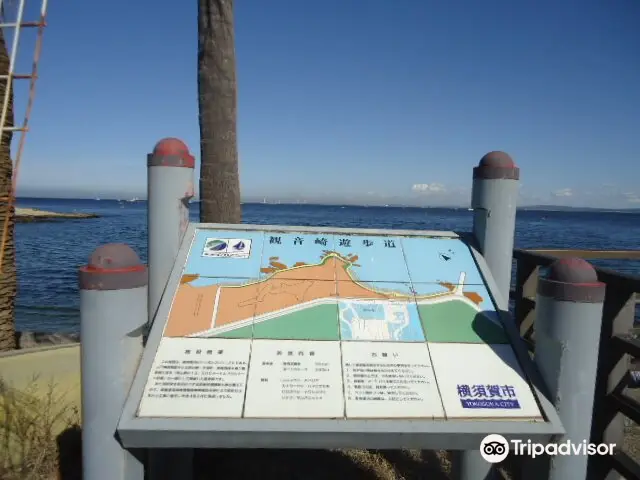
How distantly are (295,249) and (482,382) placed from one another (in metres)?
1.39

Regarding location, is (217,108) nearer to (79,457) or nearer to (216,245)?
(216,245)

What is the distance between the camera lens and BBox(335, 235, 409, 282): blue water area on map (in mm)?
2924

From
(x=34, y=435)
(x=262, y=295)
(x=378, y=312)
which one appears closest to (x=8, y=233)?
(x=34, y=435)

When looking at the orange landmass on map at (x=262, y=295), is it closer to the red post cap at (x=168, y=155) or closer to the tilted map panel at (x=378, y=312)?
the tilted map panel at (x=378, y=312)

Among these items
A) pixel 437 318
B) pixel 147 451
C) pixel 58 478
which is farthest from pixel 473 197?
pixel 58 478

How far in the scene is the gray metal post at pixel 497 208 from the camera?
306cm

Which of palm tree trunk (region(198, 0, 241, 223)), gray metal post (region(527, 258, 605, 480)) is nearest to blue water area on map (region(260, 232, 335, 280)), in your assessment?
gray metal post (region(527, 258, 605, 480))

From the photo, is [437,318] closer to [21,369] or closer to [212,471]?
[212,471]

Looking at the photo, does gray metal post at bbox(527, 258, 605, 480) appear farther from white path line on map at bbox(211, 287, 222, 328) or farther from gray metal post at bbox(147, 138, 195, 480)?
gray metal post at bbox(147, 138, 195, 480)

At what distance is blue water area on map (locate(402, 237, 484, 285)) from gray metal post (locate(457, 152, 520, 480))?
168 millimetres

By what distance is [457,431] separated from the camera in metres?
2.13

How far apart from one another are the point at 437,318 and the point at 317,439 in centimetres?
99

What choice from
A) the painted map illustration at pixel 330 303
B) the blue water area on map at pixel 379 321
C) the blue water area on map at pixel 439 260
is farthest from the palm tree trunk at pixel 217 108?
the blue water area on map at pixel 379 321

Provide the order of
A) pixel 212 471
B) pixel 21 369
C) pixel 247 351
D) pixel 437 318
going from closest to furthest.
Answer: pixel 247 351 → pixel 437 318 → pixel 212 471 → pixel 21 369
